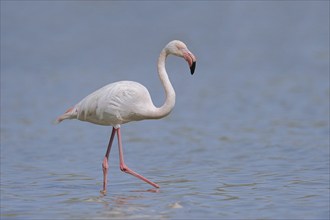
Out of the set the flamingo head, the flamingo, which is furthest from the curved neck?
the flamingo head

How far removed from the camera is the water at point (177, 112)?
9.97m

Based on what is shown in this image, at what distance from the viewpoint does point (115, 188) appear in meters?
10.9

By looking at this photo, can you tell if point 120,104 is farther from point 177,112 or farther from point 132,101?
point 177,112

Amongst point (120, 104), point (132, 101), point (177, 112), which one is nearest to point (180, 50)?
point (132, 101)

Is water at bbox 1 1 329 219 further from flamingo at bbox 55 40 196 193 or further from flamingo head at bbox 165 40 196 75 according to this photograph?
flamingo head at bbox 165 40 196 75

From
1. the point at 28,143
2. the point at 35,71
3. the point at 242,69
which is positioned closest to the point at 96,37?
the point at 35,71

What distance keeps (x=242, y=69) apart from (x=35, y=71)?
6.08m

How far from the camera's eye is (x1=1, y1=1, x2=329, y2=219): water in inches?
392

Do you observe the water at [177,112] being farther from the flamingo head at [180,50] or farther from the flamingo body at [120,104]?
the flamingo head at [180,50]

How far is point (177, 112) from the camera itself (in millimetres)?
19828

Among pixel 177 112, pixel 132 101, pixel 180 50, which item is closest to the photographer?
pixel 180 50

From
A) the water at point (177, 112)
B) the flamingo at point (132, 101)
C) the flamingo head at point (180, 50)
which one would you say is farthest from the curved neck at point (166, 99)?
the water at point (177, 112)

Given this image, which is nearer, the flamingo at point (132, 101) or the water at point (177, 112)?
the water at point (177, 112)

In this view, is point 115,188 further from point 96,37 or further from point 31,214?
point 96,37
